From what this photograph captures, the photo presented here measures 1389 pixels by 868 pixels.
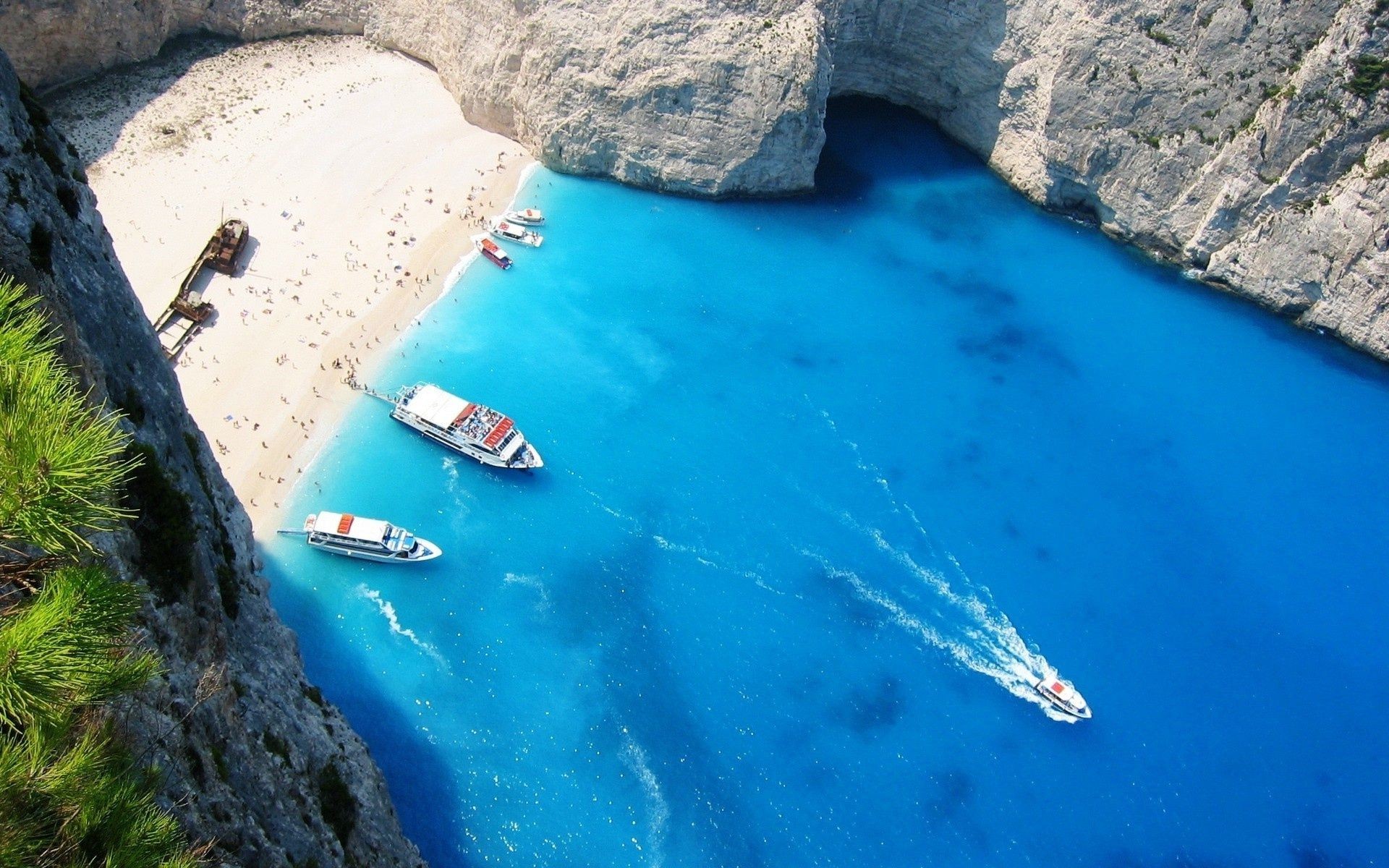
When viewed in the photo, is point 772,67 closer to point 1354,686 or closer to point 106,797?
point 1354,686

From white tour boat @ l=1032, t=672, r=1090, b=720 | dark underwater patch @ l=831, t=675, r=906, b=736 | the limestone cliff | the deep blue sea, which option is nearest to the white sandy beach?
the deep blue sea

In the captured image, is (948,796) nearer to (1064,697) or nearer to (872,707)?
(872,707)

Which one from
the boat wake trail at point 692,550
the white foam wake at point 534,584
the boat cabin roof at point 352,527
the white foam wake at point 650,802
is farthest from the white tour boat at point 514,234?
the white foam wake at point 650,802

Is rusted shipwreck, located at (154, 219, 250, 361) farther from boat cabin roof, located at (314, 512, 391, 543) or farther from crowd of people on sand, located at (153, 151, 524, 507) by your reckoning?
boat cabin roof, located at (314, 512, 391, 543)

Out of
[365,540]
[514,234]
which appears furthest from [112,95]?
[365,540]

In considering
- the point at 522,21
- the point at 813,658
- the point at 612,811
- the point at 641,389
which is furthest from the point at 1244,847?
Answer: the point at 522,21

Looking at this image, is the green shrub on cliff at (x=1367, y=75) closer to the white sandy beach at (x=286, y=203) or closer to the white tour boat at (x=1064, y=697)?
the white tour boat at (x=1064, y=697)
